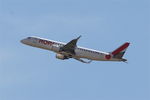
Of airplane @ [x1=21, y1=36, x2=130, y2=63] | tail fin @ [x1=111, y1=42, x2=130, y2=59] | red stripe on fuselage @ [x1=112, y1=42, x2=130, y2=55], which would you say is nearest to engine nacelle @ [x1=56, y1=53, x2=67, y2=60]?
airplane @ [x1=21, y1=36, x2=130, y2=63]

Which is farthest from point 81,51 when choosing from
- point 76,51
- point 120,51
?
point 120,51

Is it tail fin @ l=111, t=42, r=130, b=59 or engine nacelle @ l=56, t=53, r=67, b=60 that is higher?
tail fin @ l=111, t=42, r=130, b=59

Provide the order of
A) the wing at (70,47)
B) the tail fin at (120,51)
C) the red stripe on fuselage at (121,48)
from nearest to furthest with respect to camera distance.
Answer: the tail fin at (120,51) < the wing at (70,47) < the red stripe on fuselage at (121,48)

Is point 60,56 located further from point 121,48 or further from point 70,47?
point 121,48

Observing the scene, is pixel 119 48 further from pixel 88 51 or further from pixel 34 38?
pixel 34 38

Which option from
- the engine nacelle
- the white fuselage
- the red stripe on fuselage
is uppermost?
the red stripe on fuselage

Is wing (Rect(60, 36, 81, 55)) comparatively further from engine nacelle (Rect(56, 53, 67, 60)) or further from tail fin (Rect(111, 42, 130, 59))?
tail fin (Rect(111, 42, 130, 59))

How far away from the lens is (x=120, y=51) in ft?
590

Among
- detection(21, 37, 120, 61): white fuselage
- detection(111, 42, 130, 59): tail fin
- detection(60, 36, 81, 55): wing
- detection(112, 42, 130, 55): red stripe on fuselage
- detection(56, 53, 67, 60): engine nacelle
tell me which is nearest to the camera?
detection(111, 42, 130, 59): tail fin

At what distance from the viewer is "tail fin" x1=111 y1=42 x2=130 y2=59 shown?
17888cm

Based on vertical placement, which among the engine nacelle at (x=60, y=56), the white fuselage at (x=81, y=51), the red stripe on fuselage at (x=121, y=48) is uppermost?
the red stripe on fuselage at (x=121, y=48)

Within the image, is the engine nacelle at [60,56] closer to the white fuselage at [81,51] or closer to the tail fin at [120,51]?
the white fuselage at [81,51]

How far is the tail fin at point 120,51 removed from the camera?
179 metres

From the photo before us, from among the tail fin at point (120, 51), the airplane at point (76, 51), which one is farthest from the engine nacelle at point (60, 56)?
the tail fin at point (120, 51)
